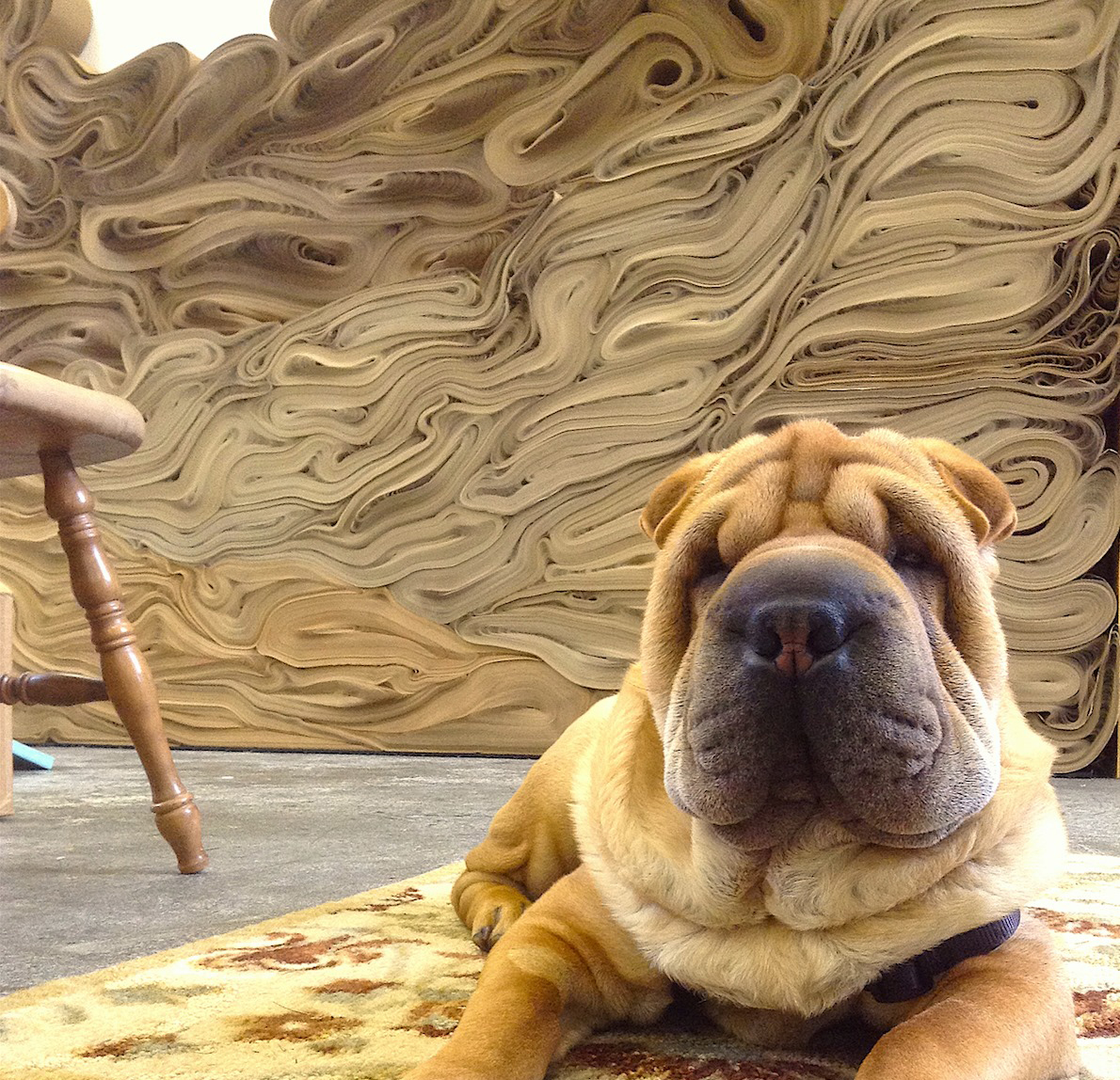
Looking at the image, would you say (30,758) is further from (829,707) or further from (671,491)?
(829,707)

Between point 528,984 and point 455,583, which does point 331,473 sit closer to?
point 455,583

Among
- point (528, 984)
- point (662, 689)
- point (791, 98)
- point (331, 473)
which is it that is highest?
point (791, 98)

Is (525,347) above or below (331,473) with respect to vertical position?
above

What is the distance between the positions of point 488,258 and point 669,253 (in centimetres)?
68

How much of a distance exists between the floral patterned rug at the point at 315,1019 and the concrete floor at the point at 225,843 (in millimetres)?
143

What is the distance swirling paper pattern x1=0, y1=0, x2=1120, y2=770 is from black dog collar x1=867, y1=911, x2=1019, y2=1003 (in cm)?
244

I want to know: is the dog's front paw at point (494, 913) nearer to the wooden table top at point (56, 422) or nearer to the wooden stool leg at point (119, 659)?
the wooden stool leg at point (119, 659)

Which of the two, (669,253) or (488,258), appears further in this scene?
(488,258)

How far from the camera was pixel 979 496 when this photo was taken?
3.15ft

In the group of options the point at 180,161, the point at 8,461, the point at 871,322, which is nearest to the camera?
the point at 8,461

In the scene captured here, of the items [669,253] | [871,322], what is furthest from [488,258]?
[871,322]

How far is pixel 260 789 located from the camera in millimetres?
2832

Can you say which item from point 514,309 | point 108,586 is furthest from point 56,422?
point 514,309

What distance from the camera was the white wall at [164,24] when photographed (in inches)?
170
